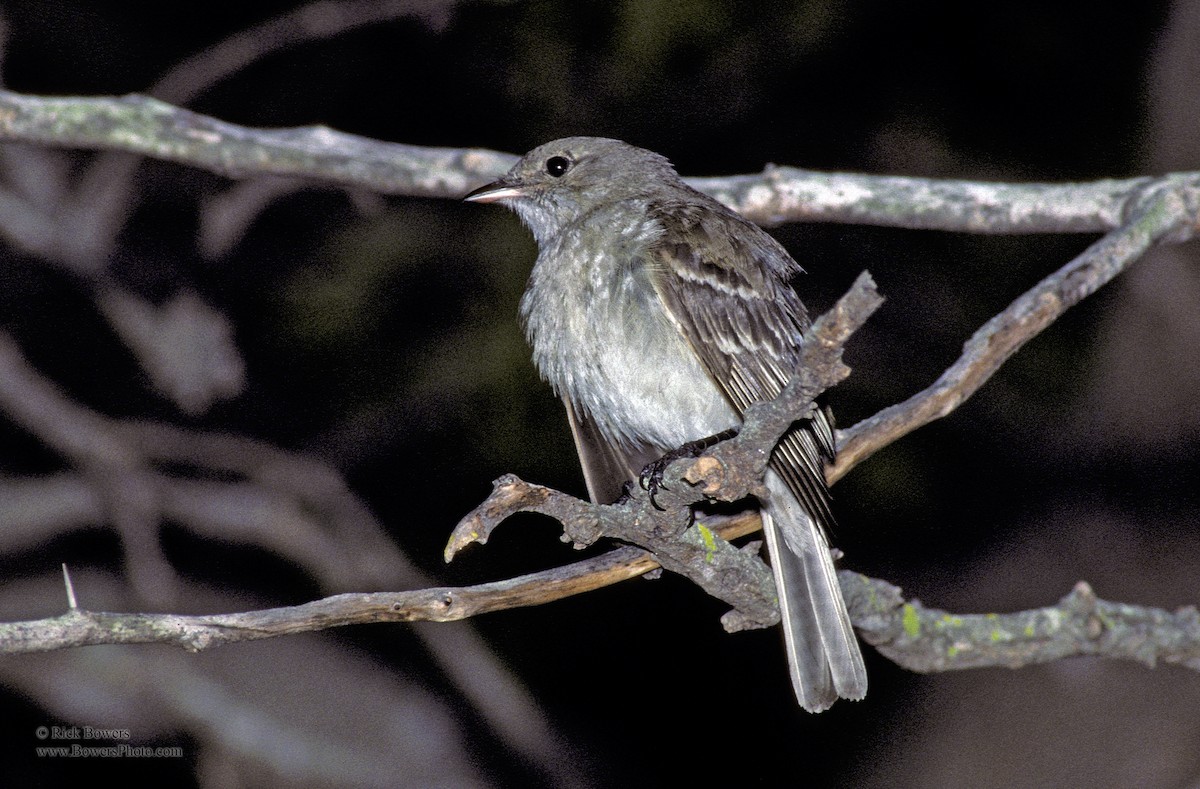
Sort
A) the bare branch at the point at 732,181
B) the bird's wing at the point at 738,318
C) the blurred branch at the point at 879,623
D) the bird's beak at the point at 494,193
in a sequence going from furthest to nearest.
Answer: the bare branch at the point at 732,181 < the bird's beak at the point at 494,193 < the bird's wing at the point at 738,318 < the blurred branch at the point at 879,623

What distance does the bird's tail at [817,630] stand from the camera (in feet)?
12.1

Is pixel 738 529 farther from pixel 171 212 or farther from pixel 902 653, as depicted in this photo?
pixel 171 212

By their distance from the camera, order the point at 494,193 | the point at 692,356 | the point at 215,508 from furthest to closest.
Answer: the point at 215,508 < the point at 494,193 < the point at 692,356

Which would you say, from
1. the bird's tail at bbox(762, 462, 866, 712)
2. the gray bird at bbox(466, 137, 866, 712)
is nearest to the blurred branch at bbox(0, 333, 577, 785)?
the gray bird at bbox(466, 137, 866, 712)

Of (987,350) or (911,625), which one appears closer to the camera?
(987,350)

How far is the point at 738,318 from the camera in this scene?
3863 millimetres

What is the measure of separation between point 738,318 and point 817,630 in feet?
3.38

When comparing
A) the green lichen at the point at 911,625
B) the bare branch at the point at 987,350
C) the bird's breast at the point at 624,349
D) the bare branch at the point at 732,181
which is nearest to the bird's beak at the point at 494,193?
the bird's breast at the point at 624,349

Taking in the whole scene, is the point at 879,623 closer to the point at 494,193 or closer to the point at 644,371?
the point at 644,371

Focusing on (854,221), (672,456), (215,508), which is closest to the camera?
(672,456)

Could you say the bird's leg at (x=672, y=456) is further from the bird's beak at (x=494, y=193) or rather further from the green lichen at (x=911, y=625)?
the bird's beak at (x=494, y=193)

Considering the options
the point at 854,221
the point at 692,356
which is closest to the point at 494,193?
the point at 692,356

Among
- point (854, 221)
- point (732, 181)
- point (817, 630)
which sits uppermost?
point (732, 181)

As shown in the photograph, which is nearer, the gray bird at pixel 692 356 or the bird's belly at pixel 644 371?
the gray bird at pixel 692 356
